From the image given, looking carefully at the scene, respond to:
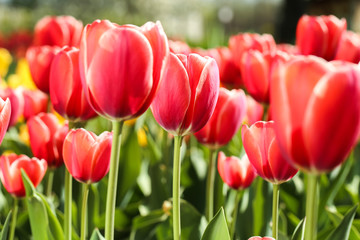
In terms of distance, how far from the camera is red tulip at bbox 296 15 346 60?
4.67ft

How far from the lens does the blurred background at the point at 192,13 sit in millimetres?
7785

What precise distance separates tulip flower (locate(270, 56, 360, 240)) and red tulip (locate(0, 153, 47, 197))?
554 millimetres

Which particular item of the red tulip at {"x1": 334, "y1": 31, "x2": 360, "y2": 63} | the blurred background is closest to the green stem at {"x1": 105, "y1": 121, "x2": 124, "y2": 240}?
the red tulip at {"x1": 334, "y1": 31, "x2": 360, "y2": 63}

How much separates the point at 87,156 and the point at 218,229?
→ 23 centimetres

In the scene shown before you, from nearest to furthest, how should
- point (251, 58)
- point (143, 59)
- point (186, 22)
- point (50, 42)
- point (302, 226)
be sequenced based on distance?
point (143, 59) < point (302, 226) < point (251, 58) < point (50, 42) < point (186, 22)

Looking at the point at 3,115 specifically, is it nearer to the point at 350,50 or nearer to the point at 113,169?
the point at 113,169

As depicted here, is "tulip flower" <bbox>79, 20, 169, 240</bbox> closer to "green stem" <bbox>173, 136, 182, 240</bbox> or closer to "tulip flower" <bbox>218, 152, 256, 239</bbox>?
"green stem" <bbox>173, 136, 182, 240</bbox>

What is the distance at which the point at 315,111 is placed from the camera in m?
0.48

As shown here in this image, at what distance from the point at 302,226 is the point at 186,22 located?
3605cm

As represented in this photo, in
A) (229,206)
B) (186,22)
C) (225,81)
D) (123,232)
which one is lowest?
(186,22)

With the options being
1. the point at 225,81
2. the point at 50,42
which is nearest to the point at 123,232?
the point at 225,81

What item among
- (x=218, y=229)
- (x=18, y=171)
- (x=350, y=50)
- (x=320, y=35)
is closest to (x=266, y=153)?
(x=218, y=229)

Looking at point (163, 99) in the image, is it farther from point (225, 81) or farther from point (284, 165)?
point (225, 81)

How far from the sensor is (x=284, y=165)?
0.70 metres
